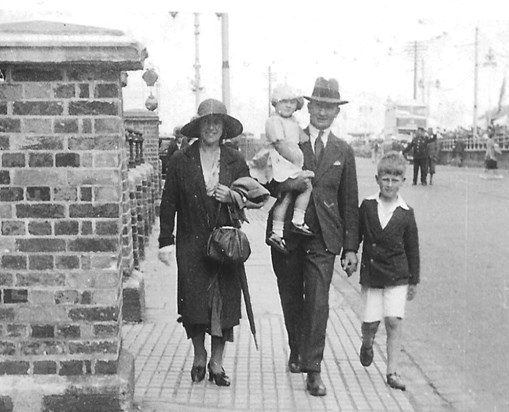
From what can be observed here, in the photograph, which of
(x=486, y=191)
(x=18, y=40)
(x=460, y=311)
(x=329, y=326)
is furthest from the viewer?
(x=486, y=191)

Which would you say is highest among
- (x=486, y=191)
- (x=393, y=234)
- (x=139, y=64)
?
(x=139, y=64)

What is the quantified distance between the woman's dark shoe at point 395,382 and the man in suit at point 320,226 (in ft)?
1.61

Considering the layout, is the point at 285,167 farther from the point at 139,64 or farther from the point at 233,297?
the point at 139,64

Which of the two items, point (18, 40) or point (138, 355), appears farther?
point (138, 355)

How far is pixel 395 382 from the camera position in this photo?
5.28 m

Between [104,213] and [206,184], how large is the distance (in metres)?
1.05

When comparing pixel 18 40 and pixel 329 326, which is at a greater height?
pixel 18 40

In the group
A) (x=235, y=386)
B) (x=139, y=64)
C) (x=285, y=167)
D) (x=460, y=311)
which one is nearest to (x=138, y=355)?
(x=235, y=386)

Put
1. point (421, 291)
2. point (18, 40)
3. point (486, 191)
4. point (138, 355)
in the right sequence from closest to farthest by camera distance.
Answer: point (18, 40)
point (138, 355)
point (421, 291)
point (486, 191)

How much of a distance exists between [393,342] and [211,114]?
1.92 meters

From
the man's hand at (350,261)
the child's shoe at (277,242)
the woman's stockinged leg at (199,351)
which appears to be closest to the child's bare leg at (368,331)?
the man's hand at (350,261)

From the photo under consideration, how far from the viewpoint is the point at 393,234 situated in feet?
17.5

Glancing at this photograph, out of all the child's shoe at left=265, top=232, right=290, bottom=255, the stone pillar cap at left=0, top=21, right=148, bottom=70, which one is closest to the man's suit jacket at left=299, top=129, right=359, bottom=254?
the child's shoe at left=265, top=232, right=290, bottom=255

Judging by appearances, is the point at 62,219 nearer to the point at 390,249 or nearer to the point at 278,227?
the point at 278,227
